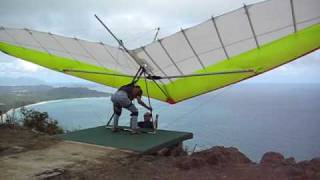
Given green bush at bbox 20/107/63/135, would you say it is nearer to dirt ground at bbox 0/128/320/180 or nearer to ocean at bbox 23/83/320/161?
ocean at bbox 23/83/320/161

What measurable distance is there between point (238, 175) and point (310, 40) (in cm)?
403

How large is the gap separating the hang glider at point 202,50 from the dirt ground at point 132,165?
2875 millimetres

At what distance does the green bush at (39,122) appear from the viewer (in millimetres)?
11945

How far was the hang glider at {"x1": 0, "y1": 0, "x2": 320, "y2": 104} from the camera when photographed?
7.45 m

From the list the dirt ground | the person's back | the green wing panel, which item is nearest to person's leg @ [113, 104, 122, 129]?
the person's back

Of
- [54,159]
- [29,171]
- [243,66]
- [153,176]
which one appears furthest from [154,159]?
[243,66]

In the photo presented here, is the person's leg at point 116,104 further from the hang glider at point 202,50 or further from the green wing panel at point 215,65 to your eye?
the green wing panel at point 215,65

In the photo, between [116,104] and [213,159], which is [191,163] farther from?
[116,104]

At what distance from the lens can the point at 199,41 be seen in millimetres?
8500

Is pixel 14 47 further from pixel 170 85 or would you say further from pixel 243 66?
pixel 243 66

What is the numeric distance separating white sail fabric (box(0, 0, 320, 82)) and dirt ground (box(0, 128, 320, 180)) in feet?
9.88

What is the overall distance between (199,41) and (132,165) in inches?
158

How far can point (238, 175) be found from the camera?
15.7 ft

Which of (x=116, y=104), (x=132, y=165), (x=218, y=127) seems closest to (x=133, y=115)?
(x=116, y=104)
